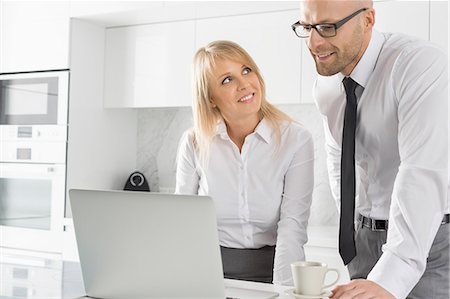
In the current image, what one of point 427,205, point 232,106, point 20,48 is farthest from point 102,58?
point 427,205

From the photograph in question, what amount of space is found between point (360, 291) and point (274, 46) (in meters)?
2.20

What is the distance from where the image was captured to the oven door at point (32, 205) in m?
3.68

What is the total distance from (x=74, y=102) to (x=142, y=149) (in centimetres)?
60

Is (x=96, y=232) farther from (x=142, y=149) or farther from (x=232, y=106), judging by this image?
(x=142, y=149)

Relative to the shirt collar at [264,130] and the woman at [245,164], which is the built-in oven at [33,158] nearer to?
the woman at [245,164]

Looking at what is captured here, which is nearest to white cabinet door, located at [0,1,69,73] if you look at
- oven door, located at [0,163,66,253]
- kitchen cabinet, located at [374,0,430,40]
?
oven door, located at [0,163,66,253]

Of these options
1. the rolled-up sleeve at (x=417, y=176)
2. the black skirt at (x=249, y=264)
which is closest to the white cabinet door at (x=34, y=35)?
the black skirt at (x=249, y=264)

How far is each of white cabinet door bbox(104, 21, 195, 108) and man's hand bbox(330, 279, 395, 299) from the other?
237 cm

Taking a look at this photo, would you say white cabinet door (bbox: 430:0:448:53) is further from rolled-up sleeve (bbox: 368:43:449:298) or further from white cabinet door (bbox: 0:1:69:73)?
white cabinet door (bbox: 0:1:69:73)

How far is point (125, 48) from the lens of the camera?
385cm

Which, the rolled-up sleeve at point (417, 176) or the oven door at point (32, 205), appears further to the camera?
the oven door at point (32, 205)

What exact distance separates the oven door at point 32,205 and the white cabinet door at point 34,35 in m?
0.59

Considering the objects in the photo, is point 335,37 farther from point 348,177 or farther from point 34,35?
point 34,35

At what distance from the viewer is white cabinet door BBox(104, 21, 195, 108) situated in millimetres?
3621
